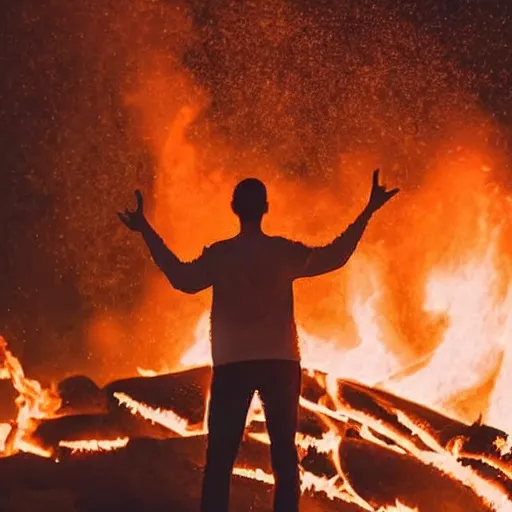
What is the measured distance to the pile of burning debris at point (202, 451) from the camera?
4.22 m

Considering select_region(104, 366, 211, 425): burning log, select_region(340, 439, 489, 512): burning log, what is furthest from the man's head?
select_region(104, 366, 211, 425): burning log

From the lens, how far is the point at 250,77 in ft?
20.6

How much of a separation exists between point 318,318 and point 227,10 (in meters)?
2.18

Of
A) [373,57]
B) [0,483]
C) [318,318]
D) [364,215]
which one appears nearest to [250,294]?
[364,215]

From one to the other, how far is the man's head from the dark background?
2867mm

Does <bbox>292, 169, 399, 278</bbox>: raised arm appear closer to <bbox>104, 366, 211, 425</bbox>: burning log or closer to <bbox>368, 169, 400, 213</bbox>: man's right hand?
<bbox>368, 169, 400, 213</bbox>: man's right hand

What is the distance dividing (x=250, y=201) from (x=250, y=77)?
299cm

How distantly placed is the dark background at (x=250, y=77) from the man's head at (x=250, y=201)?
113 inches

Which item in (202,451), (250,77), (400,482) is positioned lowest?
(400,482)

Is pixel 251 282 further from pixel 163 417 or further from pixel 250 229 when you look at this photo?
pixel 163 417

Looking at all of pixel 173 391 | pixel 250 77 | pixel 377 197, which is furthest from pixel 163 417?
pixel 250 77

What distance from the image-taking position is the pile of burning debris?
13.8ft

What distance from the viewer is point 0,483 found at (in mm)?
4180

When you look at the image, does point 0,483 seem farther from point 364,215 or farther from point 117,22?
point 117,22
